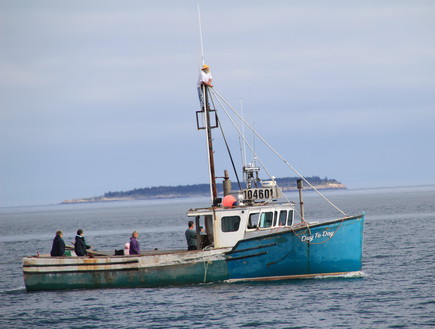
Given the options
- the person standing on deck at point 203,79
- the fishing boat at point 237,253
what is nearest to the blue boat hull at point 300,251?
the fishing boat at point 237,253

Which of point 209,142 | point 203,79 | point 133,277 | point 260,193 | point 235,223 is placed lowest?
point 133,277

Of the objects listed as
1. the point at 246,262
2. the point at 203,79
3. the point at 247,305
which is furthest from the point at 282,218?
the point at 203,79

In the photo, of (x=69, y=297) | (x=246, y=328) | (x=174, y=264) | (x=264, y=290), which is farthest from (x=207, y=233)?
(x=246, y=328)

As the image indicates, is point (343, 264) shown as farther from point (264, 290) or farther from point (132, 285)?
point (132, 285)

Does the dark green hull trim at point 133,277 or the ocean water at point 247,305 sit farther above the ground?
the dark green hull trim at point 133,277

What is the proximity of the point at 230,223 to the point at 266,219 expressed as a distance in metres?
1.52

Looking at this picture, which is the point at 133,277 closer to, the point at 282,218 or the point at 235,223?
the point at 235,223

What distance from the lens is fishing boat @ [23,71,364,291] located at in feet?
95.0

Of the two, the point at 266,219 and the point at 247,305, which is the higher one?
the point at 266,219

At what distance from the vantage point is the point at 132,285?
100 ft

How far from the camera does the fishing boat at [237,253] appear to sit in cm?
2897

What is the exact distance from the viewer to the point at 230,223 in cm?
3002

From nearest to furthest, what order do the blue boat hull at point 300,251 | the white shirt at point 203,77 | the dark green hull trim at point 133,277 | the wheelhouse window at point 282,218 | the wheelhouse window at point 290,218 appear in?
the blue boat hull at point 300,251 → the dark green hull trim at point 133,277 → the wheelhouse window at point 282,218 → the wheelhouse window at point 290,218 → the white shirt at point 203,77

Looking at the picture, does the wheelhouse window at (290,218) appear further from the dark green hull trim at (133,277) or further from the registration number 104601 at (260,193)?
the dark green hull trim at (133,277)
